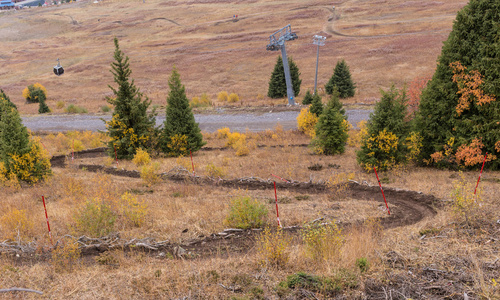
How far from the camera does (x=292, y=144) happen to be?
2325 centimetres

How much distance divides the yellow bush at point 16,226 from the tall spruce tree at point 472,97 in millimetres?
15641

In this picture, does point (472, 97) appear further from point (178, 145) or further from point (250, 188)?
point (178, 145)

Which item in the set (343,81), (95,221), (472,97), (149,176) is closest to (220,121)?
(343,81)

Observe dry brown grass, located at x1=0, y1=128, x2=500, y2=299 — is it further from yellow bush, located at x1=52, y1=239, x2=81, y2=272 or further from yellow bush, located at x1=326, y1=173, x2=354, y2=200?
yellow bush, located at x1=326, y1=173, x2=354, y2=200

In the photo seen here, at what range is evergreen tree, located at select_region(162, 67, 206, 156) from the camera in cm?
1989

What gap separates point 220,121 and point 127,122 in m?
13.6

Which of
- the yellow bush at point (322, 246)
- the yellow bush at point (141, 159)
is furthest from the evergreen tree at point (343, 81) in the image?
the yellow bush at point (322, 246)

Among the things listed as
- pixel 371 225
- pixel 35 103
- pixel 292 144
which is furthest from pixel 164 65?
pixel 371 225

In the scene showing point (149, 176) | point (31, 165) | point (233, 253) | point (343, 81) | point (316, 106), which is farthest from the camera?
point (343, 81)

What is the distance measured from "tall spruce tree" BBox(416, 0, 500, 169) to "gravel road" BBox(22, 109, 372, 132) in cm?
1262

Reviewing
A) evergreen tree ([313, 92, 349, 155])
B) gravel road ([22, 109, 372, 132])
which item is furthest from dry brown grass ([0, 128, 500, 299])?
gravel road ([22, 109, 372, 132])

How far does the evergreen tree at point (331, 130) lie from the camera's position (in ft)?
61.0

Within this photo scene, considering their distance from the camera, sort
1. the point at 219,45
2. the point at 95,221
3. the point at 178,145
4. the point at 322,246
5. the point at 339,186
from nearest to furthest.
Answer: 1. the point at 322,246
2. the point at 95,221
3. the point at 339,186
4. the point at 178,145
5. the point at 219,45

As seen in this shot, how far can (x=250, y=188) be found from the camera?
13820mm
